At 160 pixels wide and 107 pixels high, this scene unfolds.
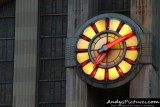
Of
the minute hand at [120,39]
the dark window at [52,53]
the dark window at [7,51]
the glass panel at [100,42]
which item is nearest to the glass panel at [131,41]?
the minute hand at [120,39]

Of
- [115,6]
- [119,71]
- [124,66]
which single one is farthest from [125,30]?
[115,6]

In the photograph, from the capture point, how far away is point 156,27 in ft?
192

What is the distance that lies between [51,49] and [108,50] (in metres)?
6.64

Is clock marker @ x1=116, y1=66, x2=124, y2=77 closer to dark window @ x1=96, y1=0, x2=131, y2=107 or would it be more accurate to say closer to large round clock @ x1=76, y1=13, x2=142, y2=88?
large round clock @ x1=76, y1=13, x2=142, y2=88

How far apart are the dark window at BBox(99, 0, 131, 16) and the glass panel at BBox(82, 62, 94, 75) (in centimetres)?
537

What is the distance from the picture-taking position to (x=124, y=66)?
5641cm

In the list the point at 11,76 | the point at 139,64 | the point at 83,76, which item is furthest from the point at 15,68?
the point at 139,64

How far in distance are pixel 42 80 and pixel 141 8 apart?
9982 millimetres

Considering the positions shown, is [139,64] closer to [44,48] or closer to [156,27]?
[156,27]

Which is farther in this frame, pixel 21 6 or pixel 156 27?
pixel 21 6

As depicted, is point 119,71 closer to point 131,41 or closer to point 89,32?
point 131,41

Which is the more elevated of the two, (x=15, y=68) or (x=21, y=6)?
(x=21, y=6)

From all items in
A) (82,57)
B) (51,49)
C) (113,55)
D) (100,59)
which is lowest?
(100,59)

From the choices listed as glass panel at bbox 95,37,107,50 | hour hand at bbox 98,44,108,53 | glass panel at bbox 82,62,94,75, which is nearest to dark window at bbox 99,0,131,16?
glass panel at bbox 95,37,107,50
